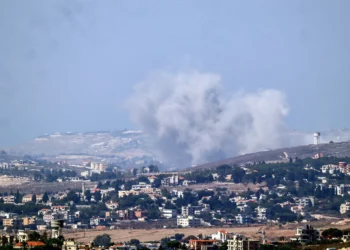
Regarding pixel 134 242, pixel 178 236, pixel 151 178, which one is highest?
pixel 151 178

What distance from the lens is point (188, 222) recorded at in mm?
118312

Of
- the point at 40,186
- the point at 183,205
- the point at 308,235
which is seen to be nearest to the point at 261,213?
the point at 183,205

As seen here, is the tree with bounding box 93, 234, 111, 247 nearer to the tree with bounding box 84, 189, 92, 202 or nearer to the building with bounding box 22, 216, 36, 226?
the building with bounding box 22, 216, 36, 226

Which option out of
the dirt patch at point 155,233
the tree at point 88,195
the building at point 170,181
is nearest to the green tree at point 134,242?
the dirt patch at point 155,233

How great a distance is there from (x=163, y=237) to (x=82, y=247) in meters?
23.8

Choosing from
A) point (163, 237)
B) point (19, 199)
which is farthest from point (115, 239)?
point (19, 199)

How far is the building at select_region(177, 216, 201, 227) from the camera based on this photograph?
11756 cm

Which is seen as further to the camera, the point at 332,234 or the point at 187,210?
the point at 187,210

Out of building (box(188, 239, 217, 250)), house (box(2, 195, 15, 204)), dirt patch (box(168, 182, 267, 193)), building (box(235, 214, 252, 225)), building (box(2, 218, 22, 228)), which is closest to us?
building (box(188, 239, 217, 250))

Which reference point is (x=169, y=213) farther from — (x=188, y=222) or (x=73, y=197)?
(x=73, y=197)

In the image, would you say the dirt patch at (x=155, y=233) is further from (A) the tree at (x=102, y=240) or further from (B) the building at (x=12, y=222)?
(B) the building at (x=12, y=222)

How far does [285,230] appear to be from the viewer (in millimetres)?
103312

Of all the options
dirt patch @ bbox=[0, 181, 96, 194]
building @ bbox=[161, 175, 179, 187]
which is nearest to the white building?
building @ bbox=[161, 175, 179, 187]

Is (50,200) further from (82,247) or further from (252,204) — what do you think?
(82,247)
